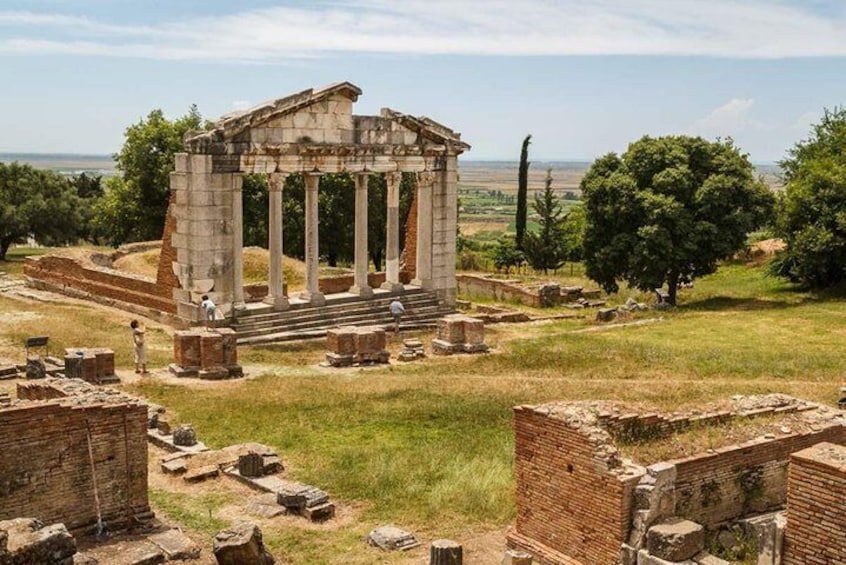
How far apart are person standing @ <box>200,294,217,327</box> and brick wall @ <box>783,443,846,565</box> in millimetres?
23095

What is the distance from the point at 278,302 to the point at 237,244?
2.56m

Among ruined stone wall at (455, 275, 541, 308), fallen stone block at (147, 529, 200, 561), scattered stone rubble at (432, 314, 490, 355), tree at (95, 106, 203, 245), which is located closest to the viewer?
fallen stone block at (147, 529, 200, 561)

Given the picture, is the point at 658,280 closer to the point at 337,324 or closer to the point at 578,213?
the point at 337,324

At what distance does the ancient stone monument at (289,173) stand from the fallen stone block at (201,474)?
15736 mm

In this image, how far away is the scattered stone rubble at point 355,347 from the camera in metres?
29.1

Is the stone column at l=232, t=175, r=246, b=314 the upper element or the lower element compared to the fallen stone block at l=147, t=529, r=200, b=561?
upper

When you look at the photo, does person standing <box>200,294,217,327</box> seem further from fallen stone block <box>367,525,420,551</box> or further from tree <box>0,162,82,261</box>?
tree <box>0,162,82,261</box>

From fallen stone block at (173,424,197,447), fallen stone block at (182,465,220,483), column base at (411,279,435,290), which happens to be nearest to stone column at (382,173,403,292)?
column base at (411,279,435,290)

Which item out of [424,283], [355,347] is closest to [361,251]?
[424,283]

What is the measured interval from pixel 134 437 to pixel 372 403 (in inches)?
337

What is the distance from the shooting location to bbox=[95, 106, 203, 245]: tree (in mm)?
55250

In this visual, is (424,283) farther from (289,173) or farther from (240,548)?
(240,548)

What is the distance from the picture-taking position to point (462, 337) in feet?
104

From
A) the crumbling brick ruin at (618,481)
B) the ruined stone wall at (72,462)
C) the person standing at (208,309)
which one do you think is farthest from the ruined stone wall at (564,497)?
the person standing at (208,309)
